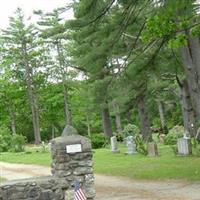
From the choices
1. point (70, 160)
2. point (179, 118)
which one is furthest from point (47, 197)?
point (179, 118)

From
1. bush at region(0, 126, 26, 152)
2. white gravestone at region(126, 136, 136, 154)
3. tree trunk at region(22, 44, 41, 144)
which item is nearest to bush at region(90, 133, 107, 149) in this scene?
bush at region(0, 126, 26, 152)

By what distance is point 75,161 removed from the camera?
1182 cm

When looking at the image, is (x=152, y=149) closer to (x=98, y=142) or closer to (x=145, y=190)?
(x=145, y=190)

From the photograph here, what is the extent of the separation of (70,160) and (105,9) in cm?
396

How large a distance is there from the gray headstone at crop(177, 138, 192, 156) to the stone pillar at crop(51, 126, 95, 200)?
10.2 metres

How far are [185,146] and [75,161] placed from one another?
34.7 feet

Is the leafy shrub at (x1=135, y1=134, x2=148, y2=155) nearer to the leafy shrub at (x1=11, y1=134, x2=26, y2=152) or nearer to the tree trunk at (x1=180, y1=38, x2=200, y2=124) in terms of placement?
the tree trunk at (x1=180, y1=38, x2=200, y2=124)

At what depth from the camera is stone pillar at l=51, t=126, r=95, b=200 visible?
11.7 metres

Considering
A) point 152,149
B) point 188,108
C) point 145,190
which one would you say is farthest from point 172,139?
point 145,190

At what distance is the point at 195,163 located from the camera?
59.7 feet

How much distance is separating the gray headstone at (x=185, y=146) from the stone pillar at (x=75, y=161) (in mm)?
10200

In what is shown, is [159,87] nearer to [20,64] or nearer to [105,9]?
[105,9]

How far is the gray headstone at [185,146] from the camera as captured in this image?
2138 cm

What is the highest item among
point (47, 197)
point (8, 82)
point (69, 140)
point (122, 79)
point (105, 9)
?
point (8, 82)
